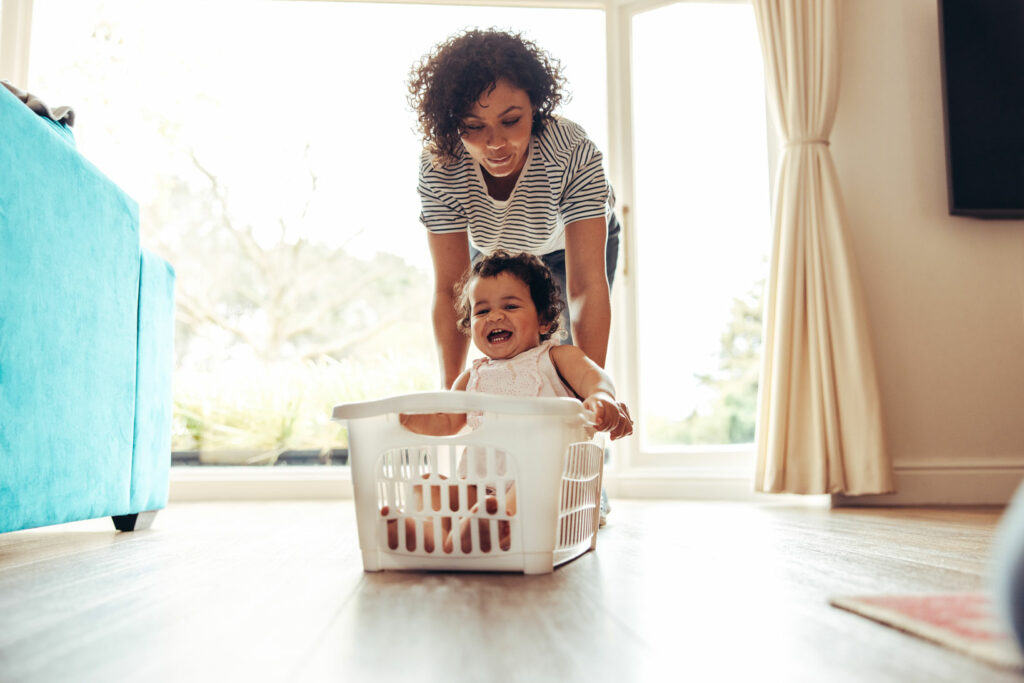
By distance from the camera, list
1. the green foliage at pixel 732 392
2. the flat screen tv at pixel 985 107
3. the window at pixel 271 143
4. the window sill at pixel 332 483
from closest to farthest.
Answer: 1. the flat screen tv at pixel 985 107
2. the window sill at pixel 332 483
3. the green foliage at pixel 732 392
4. the window at pixel 271 143

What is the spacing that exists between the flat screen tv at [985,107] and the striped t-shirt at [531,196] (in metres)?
1.38

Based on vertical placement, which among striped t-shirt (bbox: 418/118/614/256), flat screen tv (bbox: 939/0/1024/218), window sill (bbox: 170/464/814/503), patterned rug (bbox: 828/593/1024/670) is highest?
flat screen tv (bbox: 939/0/1024/218)

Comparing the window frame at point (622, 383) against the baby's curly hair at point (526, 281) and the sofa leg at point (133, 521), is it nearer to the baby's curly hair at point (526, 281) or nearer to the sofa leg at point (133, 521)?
the sofa leg at point (133, 521)

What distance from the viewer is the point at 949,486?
96.1 inches

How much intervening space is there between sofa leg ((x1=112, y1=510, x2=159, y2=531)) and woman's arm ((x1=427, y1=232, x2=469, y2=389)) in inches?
29.7

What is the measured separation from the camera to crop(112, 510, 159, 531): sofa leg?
1.73 m

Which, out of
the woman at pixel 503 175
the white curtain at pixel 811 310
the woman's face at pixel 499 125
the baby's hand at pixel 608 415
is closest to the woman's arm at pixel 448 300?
the woman at pixel 503 175

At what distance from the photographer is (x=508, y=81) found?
1489mm

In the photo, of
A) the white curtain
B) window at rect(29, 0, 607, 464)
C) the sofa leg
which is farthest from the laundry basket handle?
window at rect(29, 0, 607, 464)

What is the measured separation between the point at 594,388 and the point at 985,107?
6.31 ft

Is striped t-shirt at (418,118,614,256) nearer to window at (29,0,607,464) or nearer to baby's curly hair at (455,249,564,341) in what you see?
baby's curly hair at (455,249,564,341)

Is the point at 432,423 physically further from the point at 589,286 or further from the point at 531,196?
the point at 531,196

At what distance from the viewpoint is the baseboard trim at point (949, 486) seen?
240cm

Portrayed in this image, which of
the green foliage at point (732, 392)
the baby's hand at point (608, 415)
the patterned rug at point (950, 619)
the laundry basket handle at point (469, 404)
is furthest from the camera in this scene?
the green foliage at point (732, 392)
